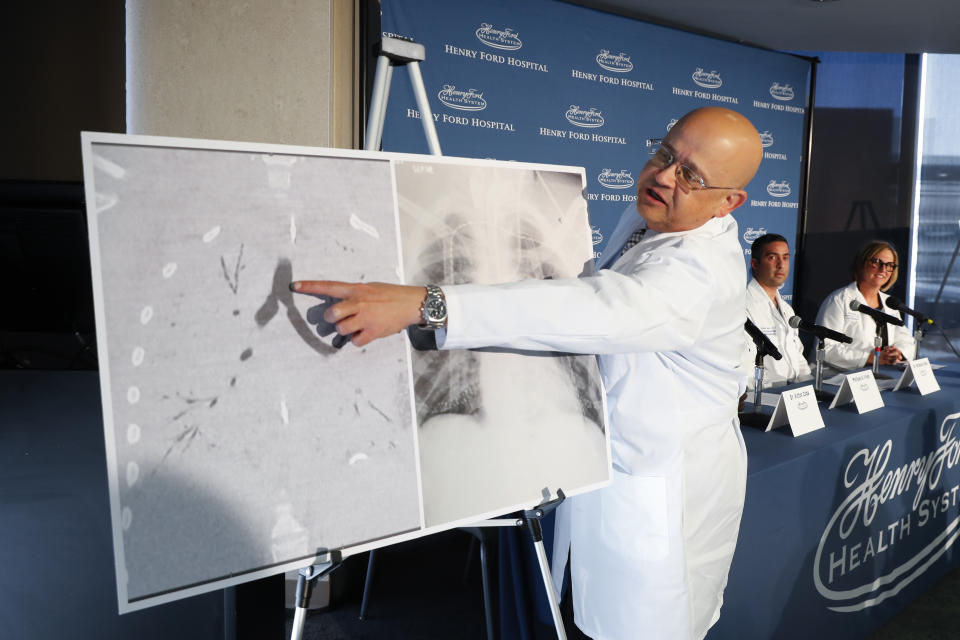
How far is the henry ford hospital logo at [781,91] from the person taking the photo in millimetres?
5070

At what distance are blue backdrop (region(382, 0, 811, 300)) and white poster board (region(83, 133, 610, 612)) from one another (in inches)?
91.8

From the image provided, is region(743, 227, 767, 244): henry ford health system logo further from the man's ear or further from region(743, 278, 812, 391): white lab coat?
the man's ear

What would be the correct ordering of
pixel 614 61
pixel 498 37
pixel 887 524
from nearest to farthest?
1. pixel 887 524
2. pixel 498 37
3. pixel 614 61

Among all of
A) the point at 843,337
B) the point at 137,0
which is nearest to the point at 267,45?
the point at 137,0

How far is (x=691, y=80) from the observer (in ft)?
15.1

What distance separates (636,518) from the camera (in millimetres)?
1246

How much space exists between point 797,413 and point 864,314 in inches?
79.2

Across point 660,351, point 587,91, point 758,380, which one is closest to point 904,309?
point 758,380

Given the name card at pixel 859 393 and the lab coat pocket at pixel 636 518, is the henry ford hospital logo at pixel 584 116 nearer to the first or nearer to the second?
the name card at pixel 859 393

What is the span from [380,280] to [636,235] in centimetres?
59

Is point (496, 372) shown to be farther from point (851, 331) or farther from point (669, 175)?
point (851, 331)

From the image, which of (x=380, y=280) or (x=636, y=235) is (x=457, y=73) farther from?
(x=380, y=280)

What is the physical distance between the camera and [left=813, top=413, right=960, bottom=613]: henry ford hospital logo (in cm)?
197

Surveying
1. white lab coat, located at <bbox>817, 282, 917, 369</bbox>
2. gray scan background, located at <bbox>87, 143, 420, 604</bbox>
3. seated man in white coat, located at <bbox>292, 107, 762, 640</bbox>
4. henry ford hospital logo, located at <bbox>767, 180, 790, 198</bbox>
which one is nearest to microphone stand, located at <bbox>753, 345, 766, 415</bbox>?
seated man in white coat, located at <bbox>292, 107, 762, 640</bbox>
